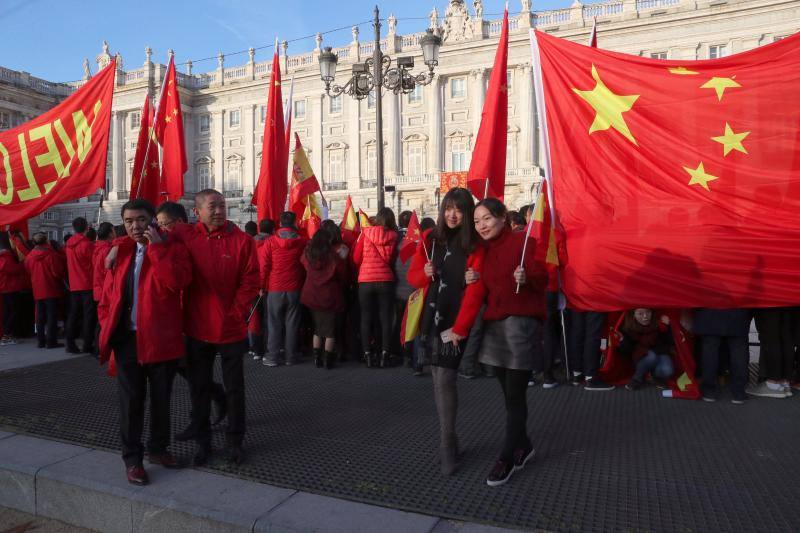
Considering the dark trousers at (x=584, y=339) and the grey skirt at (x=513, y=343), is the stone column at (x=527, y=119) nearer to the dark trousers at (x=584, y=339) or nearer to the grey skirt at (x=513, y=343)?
the dark trousers at (x=584, y=339)

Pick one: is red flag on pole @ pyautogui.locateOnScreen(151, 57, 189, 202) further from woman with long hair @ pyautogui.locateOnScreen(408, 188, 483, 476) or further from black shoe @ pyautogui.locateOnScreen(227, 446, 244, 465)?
woman with long hair @ pyautogui.locateOnScreen(408, 188, 483, 476)

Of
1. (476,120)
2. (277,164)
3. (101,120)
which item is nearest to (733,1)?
(476,120)

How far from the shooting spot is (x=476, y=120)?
38.0 metres

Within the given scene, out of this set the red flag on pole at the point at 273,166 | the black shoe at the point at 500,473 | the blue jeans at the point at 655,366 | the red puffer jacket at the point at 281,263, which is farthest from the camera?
the red flag on pole at the point at 273,166

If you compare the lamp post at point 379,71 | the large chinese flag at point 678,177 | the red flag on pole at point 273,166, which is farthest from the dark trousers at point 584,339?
the lamp post at point 379,71

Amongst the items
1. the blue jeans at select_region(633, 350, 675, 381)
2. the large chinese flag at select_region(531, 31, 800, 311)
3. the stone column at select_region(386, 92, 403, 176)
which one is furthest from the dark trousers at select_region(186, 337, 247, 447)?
the stone column at select_region(386, 92, 403, 176)

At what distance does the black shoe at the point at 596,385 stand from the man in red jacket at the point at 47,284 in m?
6.62

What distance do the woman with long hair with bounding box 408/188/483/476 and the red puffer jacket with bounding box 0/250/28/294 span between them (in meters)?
7.17

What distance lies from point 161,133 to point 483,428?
18.3 feet

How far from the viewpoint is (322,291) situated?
247 inches

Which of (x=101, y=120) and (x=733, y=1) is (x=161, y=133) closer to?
(x=101, y=120)

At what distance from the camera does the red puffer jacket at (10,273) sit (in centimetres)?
805

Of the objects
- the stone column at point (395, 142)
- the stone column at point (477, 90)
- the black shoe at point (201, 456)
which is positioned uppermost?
the stone column at point (477, 90)

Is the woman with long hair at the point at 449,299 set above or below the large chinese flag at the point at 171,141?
below
